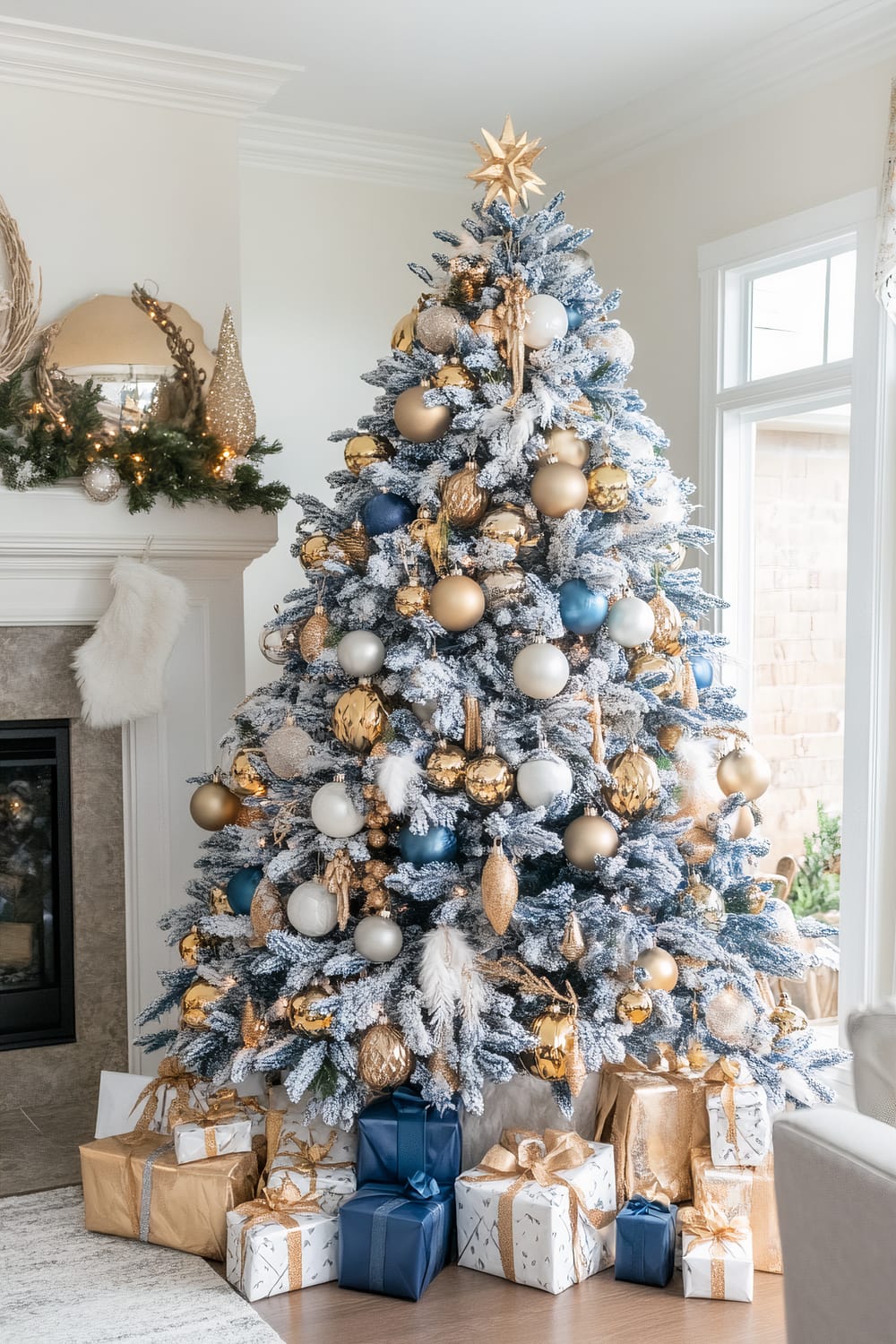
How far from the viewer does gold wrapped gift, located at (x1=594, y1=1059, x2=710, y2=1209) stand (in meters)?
2.21

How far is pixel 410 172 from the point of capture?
4.13 metres

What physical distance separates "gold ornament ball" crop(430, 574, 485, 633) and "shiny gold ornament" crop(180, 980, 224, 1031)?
2.64ft

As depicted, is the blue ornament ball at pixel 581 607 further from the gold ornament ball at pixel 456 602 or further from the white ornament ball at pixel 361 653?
the white ornament ball at pixel 361 653

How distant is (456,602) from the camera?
212 cm

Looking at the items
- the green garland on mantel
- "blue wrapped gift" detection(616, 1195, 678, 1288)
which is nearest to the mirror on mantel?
the green garland on mantel

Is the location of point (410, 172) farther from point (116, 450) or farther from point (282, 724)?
point (282, 724)

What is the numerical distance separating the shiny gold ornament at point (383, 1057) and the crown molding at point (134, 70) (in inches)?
99.4

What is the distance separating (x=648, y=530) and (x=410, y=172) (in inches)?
94.3

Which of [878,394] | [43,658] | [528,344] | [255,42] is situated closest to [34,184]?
[255,42]

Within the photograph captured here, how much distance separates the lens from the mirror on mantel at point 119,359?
311 centimetres

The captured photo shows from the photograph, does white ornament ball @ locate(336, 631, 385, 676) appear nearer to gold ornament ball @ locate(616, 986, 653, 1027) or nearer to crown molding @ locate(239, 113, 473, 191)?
gold ornament ball @ locate(616, 986, 653, 1027)

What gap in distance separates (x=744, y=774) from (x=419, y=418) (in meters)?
0.89

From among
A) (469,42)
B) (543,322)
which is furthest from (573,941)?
(469,42)

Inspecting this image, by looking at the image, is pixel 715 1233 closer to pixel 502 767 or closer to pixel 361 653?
pixel 502 767
